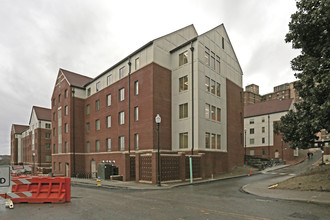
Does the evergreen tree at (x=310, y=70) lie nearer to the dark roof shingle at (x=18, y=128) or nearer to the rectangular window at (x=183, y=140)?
the rectangular window at (x=183, y=140)

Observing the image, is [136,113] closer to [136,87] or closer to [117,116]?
[136,87]

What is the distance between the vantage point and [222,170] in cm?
2925

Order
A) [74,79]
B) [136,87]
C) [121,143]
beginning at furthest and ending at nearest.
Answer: [74,79] < [121,143] < [136,87]

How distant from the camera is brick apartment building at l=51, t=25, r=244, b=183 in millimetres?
25602

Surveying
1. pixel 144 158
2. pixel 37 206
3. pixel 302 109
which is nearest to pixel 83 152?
pixel 144 158

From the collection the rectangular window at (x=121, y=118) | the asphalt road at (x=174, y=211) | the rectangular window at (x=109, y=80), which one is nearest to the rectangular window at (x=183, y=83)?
the rectangular window at (x=121, y=118)

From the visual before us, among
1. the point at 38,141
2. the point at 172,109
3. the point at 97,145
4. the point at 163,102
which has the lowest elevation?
the point at 38,141

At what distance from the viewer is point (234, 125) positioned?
3328cm

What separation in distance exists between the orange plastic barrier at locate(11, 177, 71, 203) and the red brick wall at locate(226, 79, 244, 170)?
23.4m

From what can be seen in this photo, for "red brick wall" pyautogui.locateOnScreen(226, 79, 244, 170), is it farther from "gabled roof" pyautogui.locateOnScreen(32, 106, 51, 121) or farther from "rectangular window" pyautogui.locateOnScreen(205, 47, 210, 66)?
"gabled roof" pyautogui.locateOnScreen(32, 106, 51, 121)

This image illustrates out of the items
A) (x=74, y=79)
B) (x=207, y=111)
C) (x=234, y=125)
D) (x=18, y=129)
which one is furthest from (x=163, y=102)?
(x=18, y=129)

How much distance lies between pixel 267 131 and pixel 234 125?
30.3 m

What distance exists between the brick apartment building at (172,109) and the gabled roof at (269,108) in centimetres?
2686

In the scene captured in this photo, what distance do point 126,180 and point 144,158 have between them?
10.9 ft
